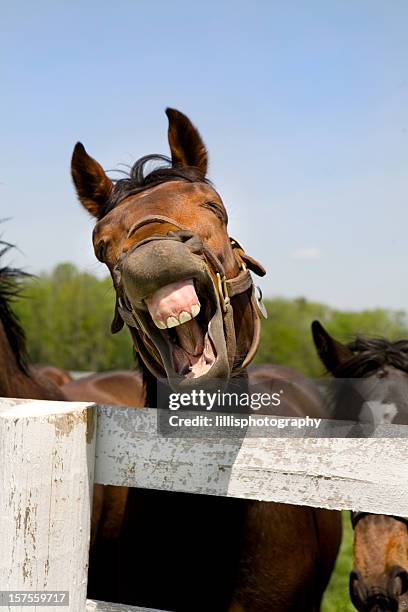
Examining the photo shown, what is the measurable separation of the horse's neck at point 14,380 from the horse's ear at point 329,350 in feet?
5.24

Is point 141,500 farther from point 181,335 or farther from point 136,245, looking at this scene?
point 136,245

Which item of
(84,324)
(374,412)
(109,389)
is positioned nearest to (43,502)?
(374,412)

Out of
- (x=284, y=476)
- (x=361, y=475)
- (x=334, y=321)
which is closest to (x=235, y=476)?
(x=284, y=476)

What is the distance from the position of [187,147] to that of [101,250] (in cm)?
Result: 67

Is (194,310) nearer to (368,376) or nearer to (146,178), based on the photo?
(146,178)

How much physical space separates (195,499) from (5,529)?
0.96 metres

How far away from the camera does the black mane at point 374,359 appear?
127 inches

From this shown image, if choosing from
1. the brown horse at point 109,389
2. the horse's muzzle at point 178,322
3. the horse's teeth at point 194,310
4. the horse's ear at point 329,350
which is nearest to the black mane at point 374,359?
the horse's ear at point 329,350

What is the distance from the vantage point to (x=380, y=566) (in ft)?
8.35

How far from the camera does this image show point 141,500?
2598 millimetres

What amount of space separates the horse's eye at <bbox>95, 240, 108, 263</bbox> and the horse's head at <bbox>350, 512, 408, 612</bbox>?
1550 mm

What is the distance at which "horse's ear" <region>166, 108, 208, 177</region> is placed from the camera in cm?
265

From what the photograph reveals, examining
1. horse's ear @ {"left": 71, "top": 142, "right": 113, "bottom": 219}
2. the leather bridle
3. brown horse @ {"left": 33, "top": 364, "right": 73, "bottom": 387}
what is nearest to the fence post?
the leather bridle

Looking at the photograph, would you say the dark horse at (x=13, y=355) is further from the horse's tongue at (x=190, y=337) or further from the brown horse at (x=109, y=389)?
the brown horse at (x=109, y=389)
